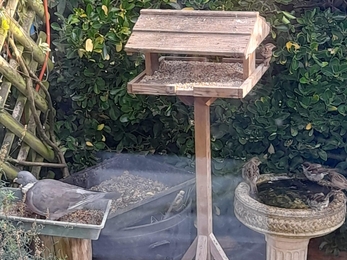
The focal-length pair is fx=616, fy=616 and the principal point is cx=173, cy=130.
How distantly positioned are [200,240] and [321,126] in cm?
62

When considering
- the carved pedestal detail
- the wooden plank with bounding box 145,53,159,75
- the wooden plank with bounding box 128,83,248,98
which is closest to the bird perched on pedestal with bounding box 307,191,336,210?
the carved pedestal detail

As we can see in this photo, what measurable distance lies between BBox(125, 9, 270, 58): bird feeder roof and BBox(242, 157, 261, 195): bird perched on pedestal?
556mm

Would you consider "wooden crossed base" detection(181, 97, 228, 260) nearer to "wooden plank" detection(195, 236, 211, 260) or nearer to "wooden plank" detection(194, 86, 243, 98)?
"wooden plank" detection(195, 236, 211, 260)

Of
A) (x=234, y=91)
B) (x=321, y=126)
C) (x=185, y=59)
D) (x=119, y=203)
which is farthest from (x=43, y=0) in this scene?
(x=321, y=126)

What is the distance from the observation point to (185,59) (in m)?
2.01

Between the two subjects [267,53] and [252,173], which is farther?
[252,173]

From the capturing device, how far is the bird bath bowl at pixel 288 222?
1.99 meters

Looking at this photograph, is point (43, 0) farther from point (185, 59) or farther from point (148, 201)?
point (148, 201)

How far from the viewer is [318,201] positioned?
6.70 ft

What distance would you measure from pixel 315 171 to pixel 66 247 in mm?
911

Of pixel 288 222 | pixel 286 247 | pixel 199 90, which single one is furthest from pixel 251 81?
pixel 286 247

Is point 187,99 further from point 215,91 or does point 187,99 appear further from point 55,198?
point 55,198

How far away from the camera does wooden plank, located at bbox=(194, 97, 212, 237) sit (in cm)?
190

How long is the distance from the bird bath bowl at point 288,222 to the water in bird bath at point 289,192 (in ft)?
0.19
